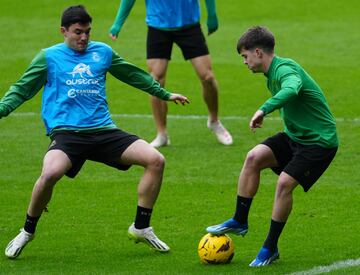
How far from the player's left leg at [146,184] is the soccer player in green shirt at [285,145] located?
1.92 ft

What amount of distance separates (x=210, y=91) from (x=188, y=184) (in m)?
2.45

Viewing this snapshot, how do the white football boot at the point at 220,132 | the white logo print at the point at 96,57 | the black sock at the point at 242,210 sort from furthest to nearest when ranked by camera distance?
the white football boot at the point at 220,132 → the white logo print at the point at 96,57 → the black sock at the point at 242,210

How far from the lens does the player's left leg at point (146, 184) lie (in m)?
9.37

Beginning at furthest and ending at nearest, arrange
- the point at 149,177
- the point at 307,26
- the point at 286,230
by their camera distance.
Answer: the point at 307,26
the point at 286,230
the point at 149,177

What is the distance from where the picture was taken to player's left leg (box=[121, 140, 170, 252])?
9367 mm

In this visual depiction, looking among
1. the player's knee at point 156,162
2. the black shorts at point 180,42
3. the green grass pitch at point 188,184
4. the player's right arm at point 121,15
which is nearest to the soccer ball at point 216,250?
the green grass pitch at point 188,184

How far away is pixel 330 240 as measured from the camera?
9.71 metres

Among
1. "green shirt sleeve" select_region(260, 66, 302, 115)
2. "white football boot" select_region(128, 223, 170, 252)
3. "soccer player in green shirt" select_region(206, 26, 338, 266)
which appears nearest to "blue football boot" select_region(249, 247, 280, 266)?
"soccer player in green shirt" select_region(206, 26, 338, 266)

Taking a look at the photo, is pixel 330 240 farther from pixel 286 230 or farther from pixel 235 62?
pixel 235 62

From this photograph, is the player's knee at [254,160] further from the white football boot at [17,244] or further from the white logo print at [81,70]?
the white football boot at [17,244]

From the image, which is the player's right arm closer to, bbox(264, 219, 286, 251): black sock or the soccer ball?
the soccer ball

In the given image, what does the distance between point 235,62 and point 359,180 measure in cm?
834

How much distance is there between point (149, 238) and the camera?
373 inches

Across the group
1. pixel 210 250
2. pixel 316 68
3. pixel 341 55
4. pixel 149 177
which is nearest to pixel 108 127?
pixel 149 177
